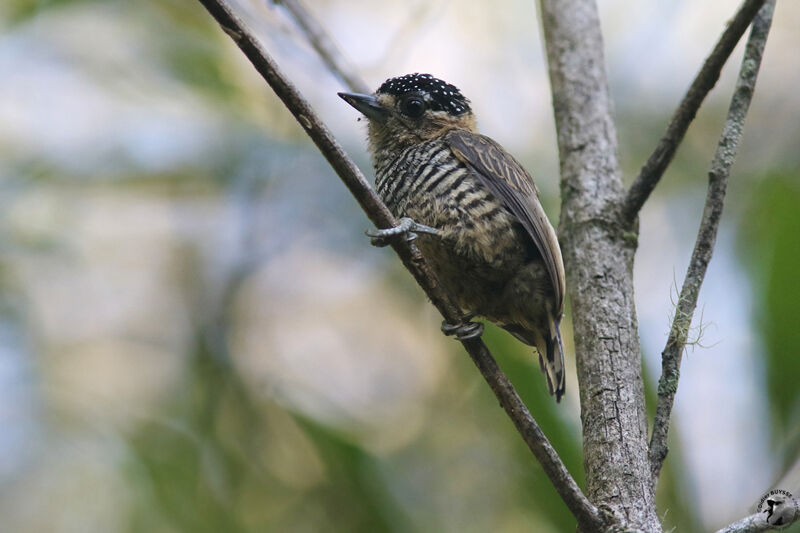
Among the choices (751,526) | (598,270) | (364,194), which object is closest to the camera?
(751,526)

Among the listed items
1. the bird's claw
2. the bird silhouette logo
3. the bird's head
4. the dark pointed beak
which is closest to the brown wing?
the bird's head

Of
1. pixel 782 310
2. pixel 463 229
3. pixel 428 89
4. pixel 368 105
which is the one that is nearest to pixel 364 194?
pixel 463 229

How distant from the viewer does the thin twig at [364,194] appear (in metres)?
1.93

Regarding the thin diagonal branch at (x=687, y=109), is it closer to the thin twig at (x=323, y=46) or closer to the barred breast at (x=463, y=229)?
the barred breast at (x=463, y=229)

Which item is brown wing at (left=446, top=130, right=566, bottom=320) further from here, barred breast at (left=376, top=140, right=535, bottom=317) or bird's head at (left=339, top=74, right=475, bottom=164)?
bird's head at (left=339, top=74, right=475, bottom=164)

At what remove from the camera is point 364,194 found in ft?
6.91

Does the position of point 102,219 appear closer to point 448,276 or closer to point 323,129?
point 448,276

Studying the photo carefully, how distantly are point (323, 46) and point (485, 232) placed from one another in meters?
1.31

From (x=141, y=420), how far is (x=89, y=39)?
9.30ft

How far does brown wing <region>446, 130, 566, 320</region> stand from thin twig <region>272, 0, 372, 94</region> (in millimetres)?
579

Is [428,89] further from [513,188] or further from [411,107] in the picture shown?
[513,188]

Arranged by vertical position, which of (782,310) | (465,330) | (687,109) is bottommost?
(465,330)

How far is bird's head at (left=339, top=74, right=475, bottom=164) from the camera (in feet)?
10.9

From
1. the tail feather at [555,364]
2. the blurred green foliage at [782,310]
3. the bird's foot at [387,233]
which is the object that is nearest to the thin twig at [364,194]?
the bird's foot at [387,233]
